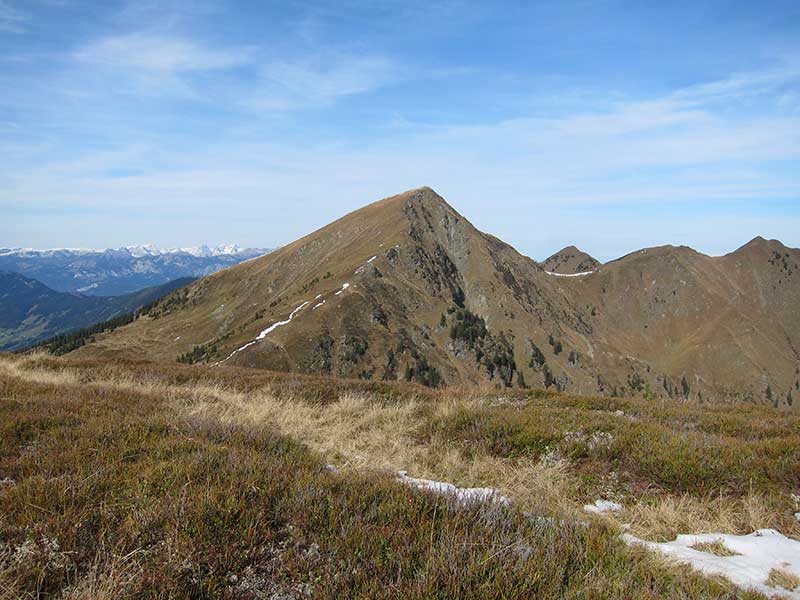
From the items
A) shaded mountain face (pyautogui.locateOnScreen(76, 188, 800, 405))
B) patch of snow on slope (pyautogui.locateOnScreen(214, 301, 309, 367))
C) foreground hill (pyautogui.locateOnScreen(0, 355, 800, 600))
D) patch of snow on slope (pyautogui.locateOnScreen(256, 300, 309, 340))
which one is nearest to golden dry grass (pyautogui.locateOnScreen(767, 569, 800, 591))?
foreground hill (pyautogui.locateOnScreen(0, 355, 800, 600))

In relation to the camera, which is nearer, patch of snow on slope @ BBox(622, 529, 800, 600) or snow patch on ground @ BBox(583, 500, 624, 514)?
patch of snow on slope @ BBox(622, 529, 800, 600)

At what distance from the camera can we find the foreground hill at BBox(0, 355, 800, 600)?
3709 millimetres

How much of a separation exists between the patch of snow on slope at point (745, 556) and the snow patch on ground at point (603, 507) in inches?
44.1

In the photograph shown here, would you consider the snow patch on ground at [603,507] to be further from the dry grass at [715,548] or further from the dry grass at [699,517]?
the dry grass at [715,548]

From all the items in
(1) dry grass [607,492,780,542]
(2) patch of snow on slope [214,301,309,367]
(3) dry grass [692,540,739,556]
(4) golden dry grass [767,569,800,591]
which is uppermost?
(4) golden dry grass [767,569,800,591]

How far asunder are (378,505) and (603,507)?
13.3 feet

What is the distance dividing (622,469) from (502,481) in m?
2.35

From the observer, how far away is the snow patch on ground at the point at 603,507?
22.2 feet

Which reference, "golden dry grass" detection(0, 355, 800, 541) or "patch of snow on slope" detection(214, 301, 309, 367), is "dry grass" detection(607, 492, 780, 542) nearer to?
"golden dry grass" detection(0, 355, 800, 541)

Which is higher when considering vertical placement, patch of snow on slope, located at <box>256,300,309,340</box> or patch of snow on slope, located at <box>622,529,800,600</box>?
patch of snow on slope, located at <box>622,529,800,600</box>

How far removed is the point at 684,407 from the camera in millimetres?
13844

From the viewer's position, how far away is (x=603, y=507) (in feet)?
22.9

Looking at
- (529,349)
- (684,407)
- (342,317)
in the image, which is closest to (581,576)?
(684,407)

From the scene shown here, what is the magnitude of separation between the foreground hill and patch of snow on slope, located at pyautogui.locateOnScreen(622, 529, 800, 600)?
4cm
